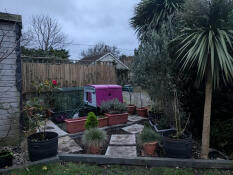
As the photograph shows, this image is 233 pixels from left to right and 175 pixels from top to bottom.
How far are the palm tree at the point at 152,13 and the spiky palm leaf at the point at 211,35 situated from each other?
2.54 metres

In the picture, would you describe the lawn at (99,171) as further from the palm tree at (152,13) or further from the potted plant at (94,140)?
the palm tree at (152,13)

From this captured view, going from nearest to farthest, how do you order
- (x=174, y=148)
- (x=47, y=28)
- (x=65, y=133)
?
(x=174, y=148)
(x=65, y=133)
(x=47, y=28)

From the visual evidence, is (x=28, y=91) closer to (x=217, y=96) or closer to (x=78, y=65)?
(x=78, y=65)

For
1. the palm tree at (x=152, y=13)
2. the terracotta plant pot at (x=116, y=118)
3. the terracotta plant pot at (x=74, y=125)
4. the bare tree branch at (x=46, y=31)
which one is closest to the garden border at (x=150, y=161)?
the terracotta plant pot at (x=74, y=125)

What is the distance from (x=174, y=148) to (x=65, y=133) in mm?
2620

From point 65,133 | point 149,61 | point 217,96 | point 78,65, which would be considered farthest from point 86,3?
point 217,96

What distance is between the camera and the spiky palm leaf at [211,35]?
235 cm

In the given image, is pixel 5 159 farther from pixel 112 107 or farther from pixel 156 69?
pixel 156 69

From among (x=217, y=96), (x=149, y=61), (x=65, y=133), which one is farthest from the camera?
(x=65, y=133)

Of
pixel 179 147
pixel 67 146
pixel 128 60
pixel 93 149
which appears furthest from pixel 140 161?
pixel 128 60

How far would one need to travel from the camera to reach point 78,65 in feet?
23.2

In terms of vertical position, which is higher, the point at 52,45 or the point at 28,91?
the point at 52,45

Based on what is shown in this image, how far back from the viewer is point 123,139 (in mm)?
3676

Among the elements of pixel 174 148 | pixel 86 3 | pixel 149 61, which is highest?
pixel 86 3
